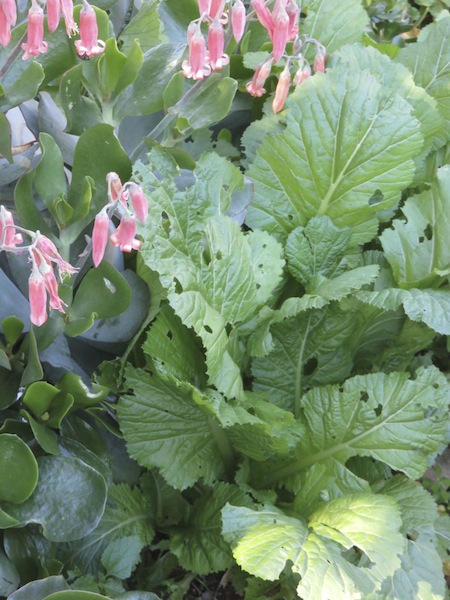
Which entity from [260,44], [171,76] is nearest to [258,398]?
[171,76]

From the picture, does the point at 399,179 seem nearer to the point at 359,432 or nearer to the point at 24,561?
the point at 359,432

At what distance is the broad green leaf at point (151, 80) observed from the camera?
1.21m

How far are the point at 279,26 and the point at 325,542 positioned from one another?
0.87 meters

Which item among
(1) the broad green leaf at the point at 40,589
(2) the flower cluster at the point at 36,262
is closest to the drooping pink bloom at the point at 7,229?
(2) the flower cluster at the point at 36,262

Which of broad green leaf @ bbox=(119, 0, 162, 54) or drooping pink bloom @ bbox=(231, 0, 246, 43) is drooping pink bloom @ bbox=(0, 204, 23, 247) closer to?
drooping pink bloom @ bbox=(231, 0, 246, 43)

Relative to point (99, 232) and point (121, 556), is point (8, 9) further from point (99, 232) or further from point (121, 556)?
point (121, 556)

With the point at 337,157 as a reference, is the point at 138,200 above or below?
above

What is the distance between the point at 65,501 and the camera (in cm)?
107

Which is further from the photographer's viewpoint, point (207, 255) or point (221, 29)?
point (207, 255)

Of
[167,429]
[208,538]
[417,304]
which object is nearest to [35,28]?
[167,429]

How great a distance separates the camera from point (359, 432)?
53.6 inches

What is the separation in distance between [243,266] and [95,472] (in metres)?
0.45

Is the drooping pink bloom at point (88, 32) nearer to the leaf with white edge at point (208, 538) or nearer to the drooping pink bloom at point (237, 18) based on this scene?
the drooping pink bloom at point (237, 18)

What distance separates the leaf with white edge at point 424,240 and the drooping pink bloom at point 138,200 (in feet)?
2.23
